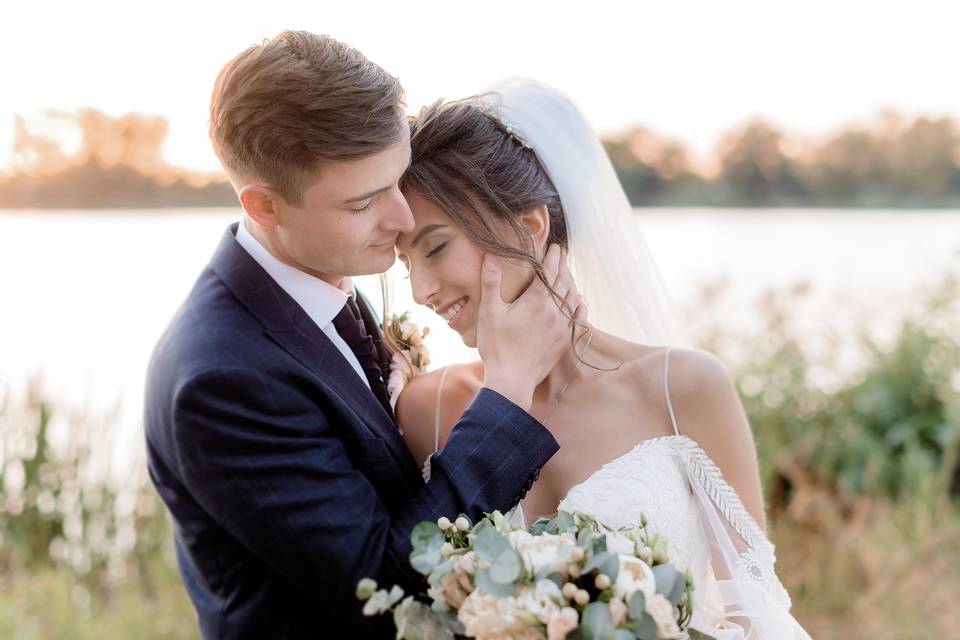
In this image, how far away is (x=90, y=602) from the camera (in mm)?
4727

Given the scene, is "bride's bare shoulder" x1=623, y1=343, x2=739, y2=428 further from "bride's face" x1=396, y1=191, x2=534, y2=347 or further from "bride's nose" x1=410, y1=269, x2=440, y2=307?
"bride's nose" x1=410, y1=269, x2=440, y2=307

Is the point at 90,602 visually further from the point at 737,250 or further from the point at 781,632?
the point at 737,250

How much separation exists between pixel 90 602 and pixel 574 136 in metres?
3.46

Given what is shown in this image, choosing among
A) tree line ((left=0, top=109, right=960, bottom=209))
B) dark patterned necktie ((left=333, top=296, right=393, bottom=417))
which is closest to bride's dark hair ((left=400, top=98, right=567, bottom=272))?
dark patterned necktie ((left=333, top=296, right=393, bottom=417))

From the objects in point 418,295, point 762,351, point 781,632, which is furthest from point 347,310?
point 762,351

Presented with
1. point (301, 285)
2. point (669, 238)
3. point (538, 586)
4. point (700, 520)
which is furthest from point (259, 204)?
point (669, 238)

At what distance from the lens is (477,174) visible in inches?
104

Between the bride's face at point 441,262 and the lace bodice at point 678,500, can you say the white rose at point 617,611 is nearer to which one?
the lace bodice at point 678,500

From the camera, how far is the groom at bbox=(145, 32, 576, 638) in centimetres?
210

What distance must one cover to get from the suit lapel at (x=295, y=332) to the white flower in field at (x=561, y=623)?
76 centimetres

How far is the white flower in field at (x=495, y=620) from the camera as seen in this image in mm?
1789

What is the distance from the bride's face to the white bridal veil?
0.36 metres

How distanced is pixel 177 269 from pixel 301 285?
5.20 meters

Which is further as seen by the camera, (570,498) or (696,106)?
(696,106)
